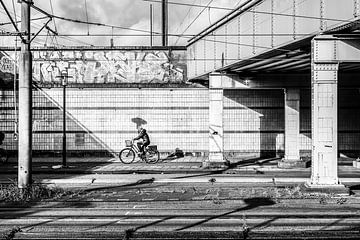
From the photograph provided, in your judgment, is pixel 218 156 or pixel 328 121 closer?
pixel 328 121

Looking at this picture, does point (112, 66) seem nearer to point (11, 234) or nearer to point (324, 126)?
point (324, 126)

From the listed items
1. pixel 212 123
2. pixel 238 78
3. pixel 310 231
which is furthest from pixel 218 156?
pixel 310 231

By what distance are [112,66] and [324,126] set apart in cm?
1550

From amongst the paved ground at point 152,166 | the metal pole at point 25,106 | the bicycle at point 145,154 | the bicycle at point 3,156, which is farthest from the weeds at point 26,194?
the bicycle at point 3,156

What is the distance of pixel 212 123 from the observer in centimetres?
2200

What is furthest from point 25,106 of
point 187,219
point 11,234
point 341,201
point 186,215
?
point 341,201

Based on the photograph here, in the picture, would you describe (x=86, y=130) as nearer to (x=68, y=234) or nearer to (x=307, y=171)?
(x=307, y=171)

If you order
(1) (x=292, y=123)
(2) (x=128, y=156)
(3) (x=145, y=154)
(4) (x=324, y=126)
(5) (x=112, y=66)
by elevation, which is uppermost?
(5) (x=112, y=66)

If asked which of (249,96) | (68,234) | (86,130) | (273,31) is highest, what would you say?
(273,31)

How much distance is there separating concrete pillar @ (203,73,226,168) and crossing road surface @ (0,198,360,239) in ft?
29.2

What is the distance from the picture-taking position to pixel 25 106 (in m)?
13.5

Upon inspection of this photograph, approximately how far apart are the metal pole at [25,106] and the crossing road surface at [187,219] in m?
1.44

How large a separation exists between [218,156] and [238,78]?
379cm

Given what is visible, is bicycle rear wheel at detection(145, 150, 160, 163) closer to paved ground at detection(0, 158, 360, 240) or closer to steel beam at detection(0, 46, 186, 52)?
paved ground at detection(0, 158, 360, 240)
